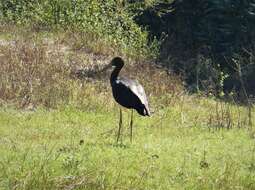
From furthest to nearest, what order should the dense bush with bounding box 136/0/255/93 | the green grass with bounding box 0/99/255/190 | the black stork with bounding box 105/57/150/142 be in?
the dense bush with bounding box 136/0/255/93 < the black stork with bounding box 105/57/150/142 < the green grass with bounding box 0/99/255/190

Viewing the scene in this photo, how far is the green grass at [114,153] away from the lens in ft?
30.1

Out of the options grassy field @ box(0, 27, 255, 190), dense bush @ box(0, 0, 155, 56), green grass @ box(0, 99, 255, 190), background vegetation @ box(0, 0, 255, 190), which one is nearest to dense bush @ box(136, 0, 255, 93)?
background vegetation @ box(0, 0, 255, 190)

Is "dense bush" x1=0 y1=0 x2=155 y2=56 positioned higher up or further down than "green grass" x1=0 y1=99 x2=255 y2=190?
further down

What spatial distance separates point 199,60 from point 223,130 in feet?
23.3

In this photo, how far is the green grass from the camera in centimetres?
919

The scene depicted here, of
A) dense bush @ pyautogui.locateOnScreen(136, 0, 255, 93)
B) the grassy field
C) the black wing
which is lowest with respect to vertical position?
dense bush @ pyautogui.locateOnScreen(136, 0, 255, 93)

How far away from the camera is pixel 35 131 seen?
1230 cm

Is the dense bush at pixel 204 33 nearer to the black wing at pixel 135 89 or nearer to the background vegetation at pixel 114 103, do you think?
the background vegetation at pixel 114 103

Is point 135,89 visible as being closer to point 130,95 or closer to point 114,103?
point 130,95

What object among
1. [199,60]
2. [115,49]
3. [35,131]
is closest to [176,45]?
[199,60]

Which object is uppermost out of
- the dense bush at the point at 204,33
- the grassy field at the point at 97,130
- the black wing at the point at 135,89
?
the black wing at the point at 135,89

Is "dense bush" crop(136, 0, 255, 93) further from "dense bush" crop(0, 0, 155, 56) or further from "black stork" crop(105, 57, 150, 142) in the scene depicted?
"black stork" crop(105, 57, 150, 142)

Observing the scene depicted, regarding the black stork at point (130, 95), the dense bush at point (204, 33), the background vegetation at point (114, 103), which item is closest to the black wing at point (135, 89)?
the black stork at point (130, 95)

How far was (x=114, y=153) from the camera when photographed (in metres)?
10.7
